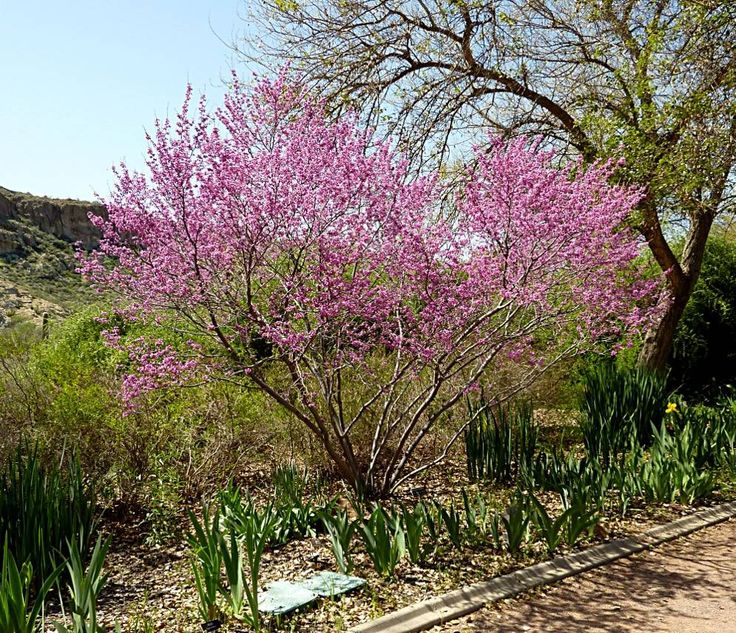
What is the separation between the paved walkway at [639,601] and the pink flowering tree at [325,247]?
1962 millimetres

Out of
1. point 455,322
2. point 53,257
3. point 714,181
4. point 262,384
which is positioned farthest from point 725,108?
point 53,257

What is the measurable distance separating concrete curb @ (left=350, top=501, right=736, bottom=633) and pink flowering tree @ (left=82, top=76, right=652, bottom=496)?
1747mm

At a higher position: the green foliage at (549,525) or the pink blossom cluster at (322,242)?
the pink blossom cluster at (322,242)

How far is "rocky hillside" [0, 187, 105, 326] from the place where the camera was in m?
27.8

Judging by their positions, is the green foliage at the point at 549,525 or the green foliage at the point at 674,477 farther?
the green foliage at the point at 674,477

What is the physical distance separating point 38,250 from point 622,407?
3625 centimetres

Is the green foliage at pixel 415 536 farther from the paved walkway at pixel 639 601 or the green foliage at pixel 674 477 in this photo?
the green foliage at pixel 674 477

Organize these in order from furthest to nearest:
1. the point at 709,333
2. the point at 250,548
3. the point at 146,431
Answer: the point at 709,333 → the point at 146,431 → the point at 250,548

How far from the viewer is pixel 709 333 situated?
40.7 feet

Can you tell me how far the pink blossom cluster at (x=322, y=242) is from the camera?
190 inches

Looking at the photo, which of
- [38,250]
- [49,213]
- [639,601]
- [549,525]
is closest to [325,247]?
[549,525]

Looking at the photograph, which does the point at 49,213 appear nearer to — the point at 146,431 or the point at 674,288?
the point at 674,288

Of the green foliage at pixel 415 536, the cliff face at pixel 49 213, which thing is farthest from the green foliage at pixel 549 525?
the cliff face at pixel 49 213

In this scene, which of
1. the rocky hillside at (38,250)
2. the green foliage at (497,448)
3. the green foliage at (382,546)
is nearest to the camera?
the green foliage at (382,546)
